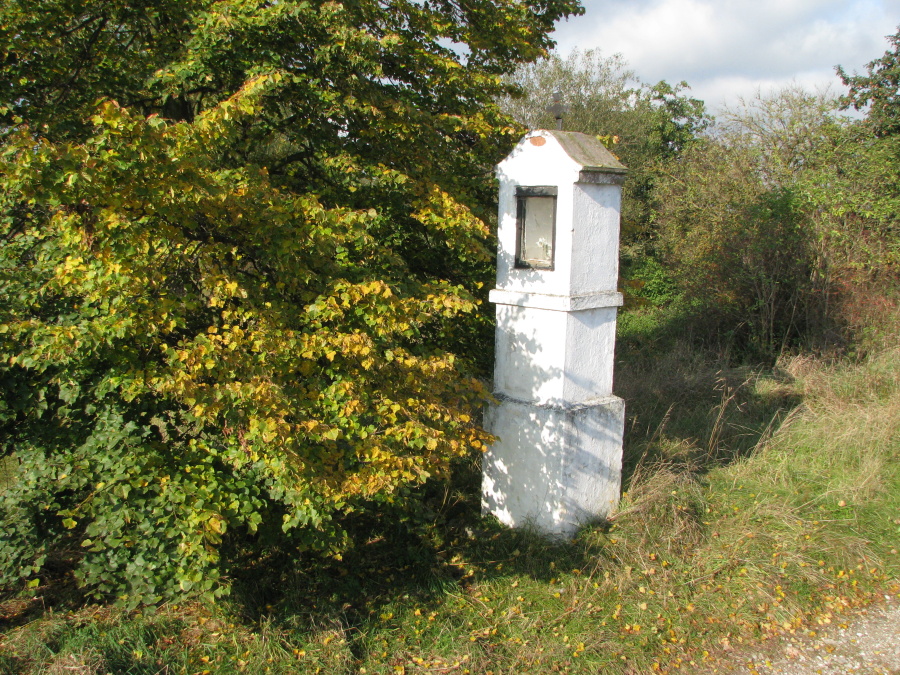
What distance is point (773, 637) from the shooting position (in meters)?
4.05

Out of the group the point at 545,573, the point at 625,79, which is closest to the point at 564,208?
the point at 545,573

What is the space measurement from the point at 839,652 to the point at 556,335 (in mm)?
2441

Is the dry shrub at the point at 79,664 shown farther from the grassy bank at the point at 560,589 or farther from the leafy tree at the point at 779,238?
the leafy tree at the point at 779,238

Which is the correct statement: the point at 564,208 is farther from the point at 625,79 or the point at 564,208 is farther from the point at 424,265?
the point at 625,79

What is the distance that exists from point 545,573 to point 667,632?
2.72 feet

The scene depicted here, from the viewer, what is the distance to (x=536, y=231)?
16.1ft

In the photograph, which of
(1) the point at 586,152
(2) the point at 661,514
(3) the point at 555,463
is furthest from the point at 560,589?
(1) the point at 586,152

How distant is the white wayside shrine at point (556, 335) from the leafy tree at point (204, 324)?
0.45 meters

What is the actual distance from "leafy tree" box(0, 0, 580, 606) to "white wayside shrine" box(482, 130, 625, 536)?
17.8 inches

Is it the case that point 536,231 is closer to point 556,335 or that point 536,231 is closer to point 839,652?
point 556,335

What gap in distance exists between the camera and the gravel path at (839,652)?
3.82 m

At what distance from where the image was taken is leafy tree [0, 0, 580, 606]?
128 inches

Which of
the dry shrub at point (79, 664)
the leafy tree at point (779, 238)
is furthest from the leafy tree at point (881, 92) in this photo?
the dry shrub at point (79, 664)

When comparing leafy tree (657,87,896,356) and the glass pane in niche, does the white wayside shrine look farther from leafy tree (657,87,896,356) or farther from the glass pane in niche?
leafy tree (657,87,896,356)
